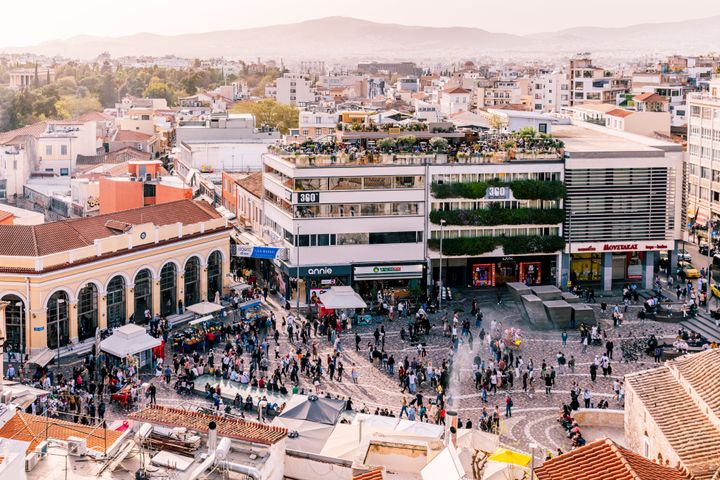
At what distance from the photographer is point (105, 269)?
49156mm

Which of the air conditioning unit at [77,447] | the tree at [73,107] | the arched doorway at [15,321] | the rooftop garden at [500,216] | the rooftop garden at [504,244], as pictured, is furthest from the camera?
the tree at [73,107]

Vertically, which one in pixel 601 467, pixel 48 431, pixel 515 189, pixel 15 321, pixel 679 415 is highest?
pixel 515 189

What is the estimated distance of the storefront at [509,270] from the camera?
60.6 meters

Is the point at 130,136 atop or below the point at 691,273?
atop

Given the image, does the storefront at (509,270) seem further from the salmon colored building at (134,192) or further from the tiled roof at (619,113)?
the tiled roof at (619,113)

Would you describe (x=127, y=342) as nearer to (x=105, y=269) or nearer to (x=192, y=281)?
(x=105, y=269)

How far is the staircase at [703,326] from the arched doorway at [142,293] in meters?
26.1

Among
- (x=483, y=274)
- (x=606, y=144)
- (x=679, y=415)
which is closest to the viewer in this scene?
(x=679, y=415)

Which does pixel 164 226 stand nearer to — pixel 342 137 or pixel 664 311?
pixel 342 137

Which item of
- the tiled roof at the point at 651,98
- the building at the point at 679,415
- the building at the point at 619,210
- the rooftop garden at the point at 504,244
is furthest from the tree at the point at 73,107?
the building at the point at 679,415

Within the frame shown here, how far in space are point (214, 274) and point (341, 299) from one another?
757cm

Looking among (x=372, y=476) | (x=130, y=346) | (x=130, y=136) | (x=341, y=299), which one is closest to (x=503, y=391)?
(x=341, y=299)

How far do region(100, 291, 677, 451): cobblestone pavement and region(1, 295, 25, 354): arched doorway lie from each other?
7.50 meters

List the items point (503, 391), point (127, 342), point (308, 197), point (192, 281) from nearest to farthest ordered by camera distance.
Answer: point (503, 391) → point (127, 342) → point (192, 281) → point (308, 197)
